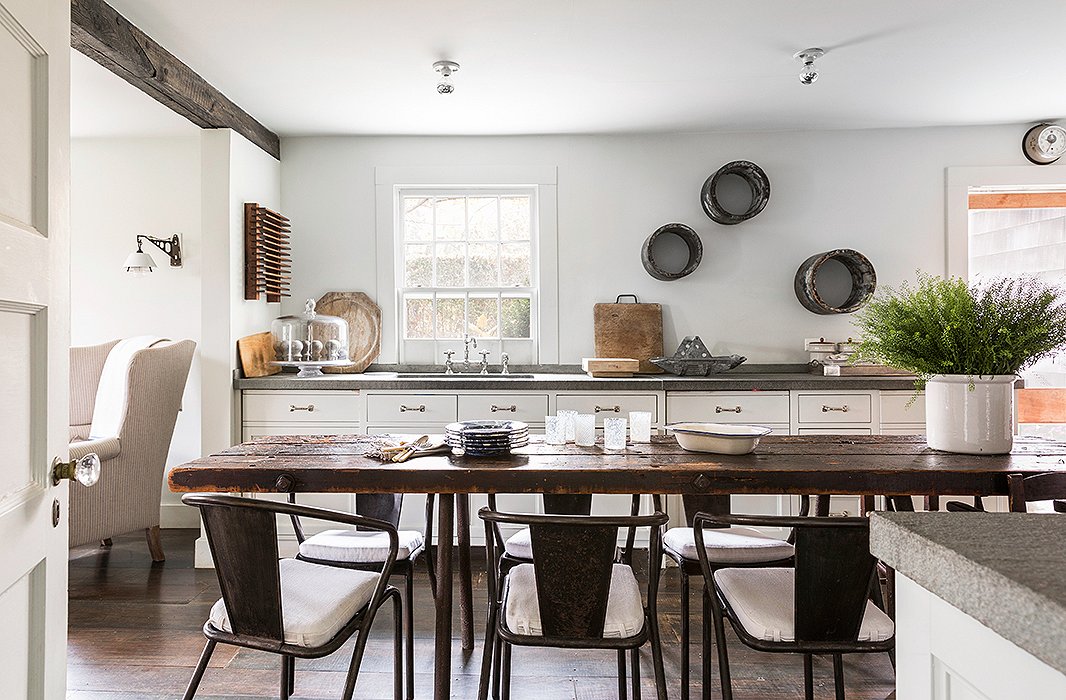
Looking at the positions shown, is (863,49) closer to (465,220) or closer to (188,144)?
(465,220)

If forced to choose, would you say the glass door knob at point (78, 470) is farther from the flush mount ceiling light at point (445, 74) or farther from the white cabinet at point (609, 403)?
the white cabinet at point (609, 403)

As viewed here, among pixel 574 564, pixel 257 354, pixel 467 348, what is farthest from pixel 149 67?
pixel 574 564

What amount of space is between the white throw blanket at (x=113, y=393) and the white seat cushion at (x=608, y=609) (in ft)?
9.14

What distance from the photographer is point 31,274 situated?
1.18 meters

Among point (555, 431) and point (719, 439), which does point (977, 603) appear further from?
point (555, 431)

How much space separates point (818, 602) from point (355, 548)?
4.71 feet

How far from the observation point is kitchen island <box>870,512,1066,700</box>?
645 mm

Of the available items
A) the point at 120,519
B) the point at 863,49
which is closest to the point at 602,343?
the point at 863,49

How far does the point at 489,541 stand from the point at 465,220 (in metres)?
3.14

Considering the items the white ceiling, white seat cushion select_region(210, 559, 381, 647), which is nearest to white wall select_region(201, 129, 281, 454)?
the white ceiling

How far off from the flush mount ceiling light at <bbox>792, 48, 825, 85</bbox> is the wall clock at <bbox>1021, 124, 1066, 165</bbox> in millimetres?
1884

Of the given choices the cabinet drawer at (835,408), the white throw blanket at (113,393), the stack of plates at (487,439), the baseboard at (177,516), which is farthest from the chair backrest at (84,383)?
the cabinet drawer at (835,408)

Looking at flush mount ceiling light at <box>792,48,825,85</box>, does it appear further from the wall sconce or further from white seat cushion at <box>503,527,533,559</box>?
the wall sconce

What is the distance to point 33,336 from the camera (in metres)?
1.22
